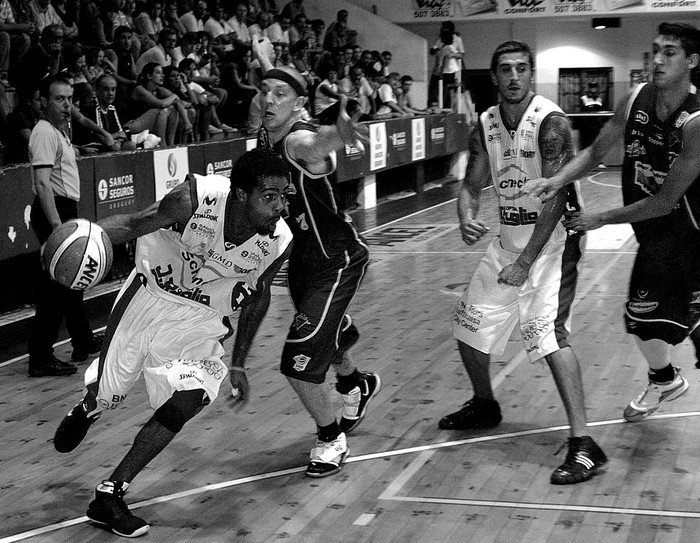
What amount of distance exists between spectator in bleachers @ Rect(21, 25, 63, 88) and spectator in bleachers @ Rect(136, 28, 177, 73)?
2.03 meters

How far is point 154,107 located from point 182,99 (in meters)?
0.90

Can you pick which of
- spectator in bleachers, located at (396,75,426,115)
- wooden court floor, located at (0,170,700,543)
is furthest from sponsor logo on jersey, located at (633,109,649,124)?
spectator in bleachers, located at (396,75,426,115)

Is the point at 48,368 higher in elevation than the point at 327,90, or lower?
lower

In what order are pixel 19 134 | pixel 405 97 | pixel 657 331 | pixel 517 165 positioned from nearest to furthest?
1. pixel 517 165
2. pixel 657 331
3. pixel 19 134
4. pixel 405 97

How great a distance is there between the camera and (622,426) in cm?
558

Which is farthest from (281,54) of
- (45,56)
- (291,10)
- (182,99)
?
(45,56)

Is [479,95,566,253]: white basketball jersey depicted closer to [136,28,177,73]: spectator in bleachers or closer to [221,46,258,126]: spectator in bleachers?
[136,28,177,73]: spectator in bleachers

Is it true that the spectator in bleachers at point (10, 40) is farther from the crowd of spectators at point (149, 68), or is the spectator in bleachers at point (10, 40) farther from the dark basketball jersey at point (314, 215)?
the dark basketball jersey at point (314, 215)

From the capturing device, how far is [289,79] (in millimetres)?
4902

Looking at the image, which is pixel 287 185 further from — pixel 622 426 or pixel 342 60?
pixel 342 60

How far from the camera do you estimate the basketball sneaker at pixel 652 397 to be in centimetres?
563

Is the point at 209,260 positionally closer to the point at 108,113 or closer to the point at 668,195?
the point at 668,195

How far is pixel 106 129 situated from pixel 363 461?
22.5 ft

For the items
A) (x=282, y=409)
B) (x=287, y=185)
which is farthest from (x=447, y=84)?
(x=287, y=185)
